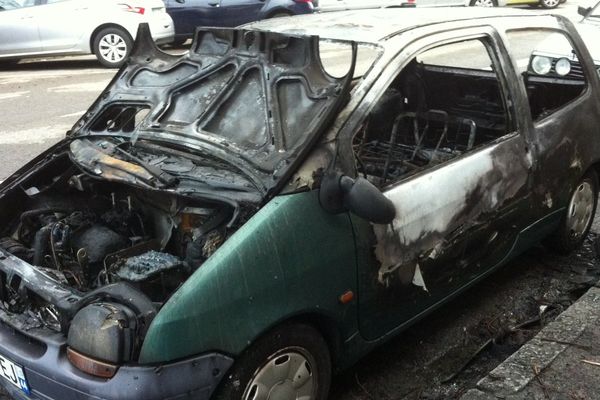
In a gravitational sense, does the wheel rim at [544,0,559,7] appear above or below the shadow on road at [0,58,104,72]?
below

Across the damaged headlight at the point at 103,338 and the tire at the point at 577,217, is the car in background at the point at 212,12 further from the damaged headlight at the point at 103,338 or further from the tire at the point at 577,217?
the damaged headlight at the point at 103,338

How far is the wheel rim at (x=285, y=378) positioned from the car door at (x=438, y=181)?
0.34 meters

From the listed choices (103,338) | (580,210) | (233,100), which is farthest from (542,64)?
(103,338)

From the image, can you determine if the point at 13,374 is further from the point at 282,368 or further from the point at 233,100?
the point at 233,100

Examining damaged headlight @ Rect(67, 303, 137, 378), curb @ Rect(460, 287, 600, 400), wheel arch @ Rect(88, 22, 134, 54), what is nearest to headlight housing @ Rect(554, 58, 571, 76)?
curb @ Rect(460, 287, 600, 400)

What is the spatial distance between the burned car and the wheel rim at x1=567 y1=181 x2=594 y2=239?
12 cm

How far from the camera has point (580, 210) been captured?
4348mm

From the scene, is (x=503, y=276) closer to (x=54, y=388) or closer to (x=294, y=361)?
(x=294, y=361)

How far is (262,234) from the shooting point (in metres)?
2.46

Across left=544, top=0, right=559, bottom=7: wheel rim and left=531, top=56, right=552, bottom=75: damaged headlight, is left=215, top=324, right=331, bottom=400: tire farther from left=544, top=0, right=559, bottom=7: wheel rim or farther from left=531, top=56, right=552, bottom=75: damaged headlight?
left=544, top=0, right=559, bottom=7: wheel rim

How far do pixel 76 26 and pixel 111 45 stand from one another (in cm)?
71

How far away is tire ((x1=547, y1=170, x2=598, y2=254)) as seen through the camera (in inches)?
166

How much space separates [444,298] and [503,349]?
1.70ft

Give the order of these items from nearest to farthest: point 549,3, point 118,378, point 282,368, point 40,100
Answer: point 118,378 < point 282,368 < point 40,100 < point 549,3
